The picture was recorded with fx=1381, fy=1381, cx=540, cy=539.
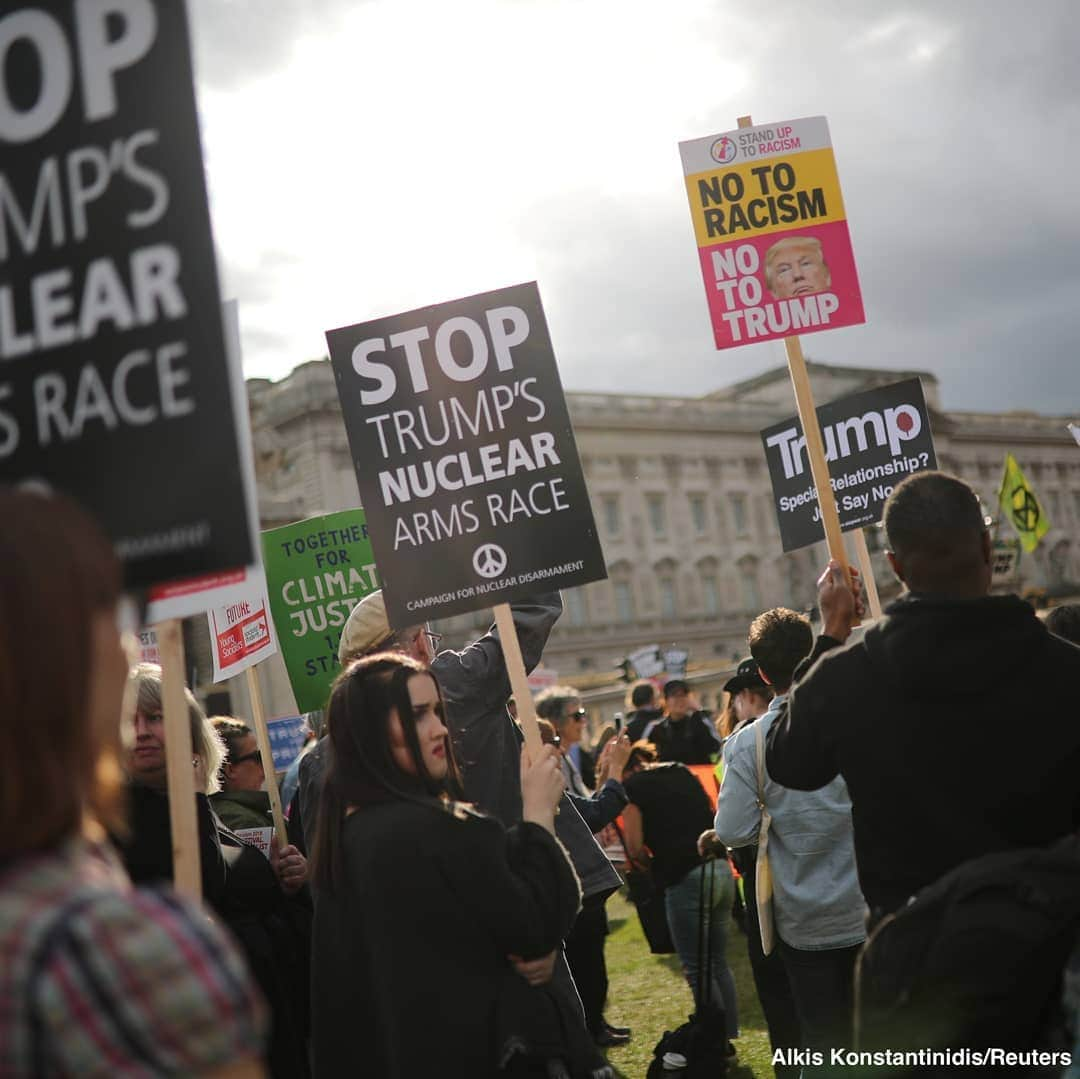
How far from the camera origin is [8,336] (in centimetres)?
239

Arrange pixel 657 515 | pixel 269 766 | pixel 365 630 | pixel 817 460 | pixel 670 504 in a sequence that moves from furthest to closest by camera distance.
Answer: pixel 670 504
pixel 657 515
pixel 269 766
pixel 365 630
pixel 817 460

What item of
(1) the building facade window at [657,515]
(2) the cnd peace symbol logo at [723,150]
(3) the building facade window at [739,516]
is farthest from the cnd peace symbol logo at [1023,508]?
(3) the building facade window at [739,516]

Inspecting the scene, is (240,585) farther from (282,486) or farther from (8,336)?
(282,486)

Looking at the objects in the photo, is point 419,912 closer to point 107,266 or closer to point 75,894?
point 107,266

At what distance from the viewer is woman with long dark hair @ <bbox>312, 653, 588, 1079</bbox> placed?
285 cm

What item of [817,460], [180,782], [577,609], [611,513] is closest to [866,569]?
[817,460]

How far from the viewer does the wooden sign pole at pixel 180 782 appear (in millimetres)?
2801

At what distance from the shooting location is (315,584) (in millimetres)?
6586

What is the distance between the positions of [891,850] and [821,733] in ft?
0.89

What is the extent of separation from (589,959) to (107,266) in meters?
5.41

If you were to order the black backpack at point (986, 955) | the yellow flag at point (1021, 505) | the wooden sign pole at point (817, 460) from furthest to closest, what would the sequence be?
the yellow flag at point (1021, 505) < the wooden sign pole at point (817, 460) < the black backpack at point (986, 955)

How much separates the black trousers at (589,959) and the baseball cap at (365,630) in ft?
8.26

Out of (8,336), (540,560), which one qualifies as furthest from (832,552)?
(8,336)

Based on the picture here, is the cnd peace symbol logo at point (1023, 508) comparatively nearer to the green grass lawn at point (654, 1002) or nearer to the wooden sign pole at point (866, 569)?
the green grass lawn at point (654, 1002)
